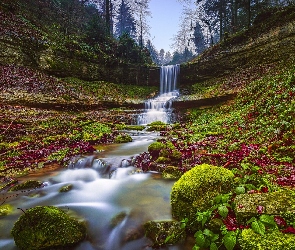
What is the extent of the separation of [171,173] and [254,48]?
732 inches

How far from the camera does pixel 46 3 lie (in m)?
26.2

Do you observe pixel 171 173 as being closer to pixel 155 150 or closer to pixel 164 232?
pixel 155 150

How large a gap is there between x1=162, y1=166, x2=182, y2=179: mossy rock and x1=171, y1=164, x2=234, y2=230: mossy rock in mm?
1719

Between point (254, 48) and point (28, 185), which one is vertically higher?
point (254, 48)

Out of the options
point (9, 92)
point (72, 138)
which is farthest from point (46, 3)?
point (72, 138)

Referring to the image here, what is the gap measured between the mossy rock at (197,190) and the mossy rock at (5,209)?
343 centimetres

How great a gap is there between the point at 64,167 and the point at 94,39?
20458 mm

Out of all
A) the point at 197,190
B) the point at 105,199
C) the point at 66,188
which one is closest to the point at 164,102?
the point at 66,188

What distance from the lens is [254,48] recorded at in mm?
18984

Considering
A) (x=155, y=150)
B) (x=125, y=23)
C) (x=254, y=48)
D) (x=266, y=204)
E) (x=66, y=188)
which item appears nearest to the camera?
(x=266, y=204)

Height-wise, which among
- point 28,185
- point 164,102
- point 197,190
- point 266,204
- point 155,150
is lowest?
point 28,185

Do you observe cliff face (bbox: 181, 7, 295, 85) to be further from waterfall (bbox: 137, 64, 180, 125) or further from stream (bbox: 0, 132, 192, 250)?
stream (bbox: 0, 132, 192, 250)

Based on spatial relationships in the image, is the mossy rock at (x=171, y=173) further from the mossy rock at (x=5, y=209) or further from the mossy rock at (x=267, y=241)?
the mossy rock at (x=5, y=209)

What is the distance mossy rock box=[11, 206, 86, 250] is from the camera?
299 cm
